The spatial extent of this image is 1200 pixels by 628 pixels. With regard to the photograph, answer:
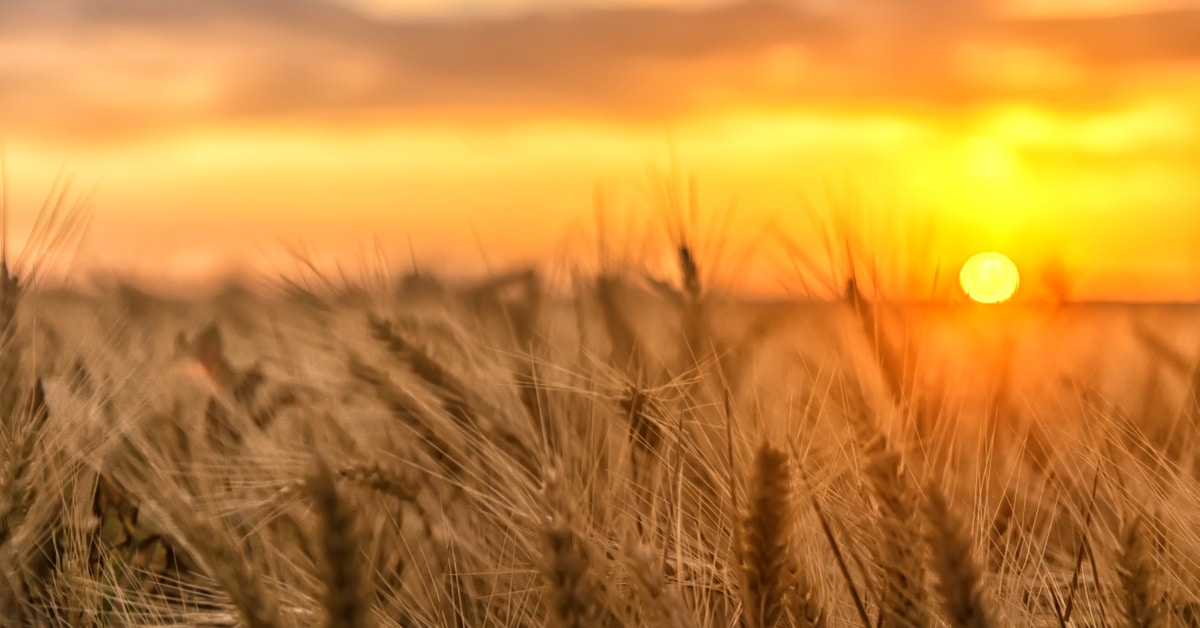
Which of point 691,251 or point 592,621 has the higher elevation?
point 691,251

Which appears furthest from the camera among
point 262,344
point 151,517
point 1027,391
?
point 262,344

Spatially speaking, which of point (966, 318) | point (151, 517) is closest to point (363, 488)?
point (151, 517)

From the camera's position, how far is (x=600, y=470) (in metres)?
1.41

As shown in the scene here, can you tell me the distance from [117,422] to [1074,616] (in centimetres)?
122

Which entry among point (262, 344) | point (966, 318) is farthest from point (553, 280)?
point (966, 318)

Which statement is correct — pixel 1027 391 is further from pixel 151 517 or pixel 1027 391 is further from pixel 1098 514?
pixel 151 517

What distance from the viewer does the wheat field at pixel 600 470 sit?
106 centimetres

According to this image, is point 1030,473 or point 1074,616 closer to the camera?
point 1074,616

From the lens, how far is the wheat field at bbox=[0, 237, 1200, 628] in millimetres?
1057

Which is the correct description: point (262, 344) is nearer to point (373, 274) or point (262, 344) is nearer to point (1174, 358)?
point (373, 274)

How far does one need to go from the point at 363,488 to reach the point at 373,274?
505mm

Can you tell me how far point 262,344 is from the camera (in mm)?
1985

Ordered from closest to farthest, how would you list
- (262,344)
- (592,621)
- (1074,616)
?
1. (592,621)
2. (1074,616)
3. (262,344)

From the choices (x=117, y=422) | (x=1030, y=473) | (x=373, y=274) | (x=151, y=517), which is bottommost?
(x=1030, y=473)
